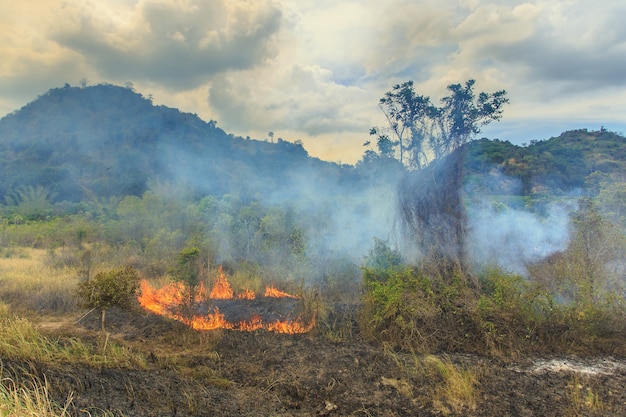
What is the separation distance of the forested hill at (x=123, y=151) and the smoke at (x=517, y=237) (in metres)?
16.7

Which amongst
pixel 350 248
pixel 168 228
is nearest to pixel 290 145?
pixel 168 228

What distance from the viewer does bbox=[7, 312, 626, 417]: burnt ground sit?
4.97 meters

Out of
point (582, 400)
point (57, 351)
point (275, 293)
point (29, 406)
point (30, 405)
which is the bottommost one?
point (582, 400)

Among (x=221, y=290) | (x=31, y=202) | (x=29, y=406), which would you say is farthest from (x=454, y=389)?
(x=31, y=202)

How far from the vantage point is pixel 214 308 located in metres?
9.36

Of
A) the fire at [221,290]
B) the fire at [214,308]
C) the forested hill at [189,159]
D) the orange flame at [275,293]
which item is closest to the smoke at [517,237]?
the forested hill at [189,159]

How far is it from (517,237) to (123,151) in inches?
2339

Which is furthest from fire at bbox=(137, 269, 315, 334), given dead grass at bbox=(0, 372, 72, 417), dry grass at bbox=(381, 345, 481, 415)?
dead grass at bbox=(0, 372, 72, 417)

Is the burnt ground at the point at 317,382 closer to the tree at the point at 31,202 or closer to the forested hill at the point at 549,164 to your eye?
the forested hill at the point at 549,164

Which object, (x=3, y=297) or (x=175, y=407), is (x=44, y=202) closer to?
(x=3, y=297)

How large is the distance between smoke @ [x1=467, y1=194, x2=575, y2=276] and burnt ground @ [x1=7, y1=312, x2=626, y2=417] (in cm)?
389

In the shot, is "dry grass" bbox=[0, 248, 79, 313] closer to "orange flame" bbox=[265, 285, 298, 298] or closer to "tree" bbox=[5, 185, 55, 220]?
"orange flame" bbox=[265, 285, 298, 298]

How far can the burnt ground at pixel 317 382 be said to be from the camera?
4.97m

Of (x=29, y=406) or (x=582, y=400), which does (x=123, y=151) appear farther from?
(x=582, y=400)
